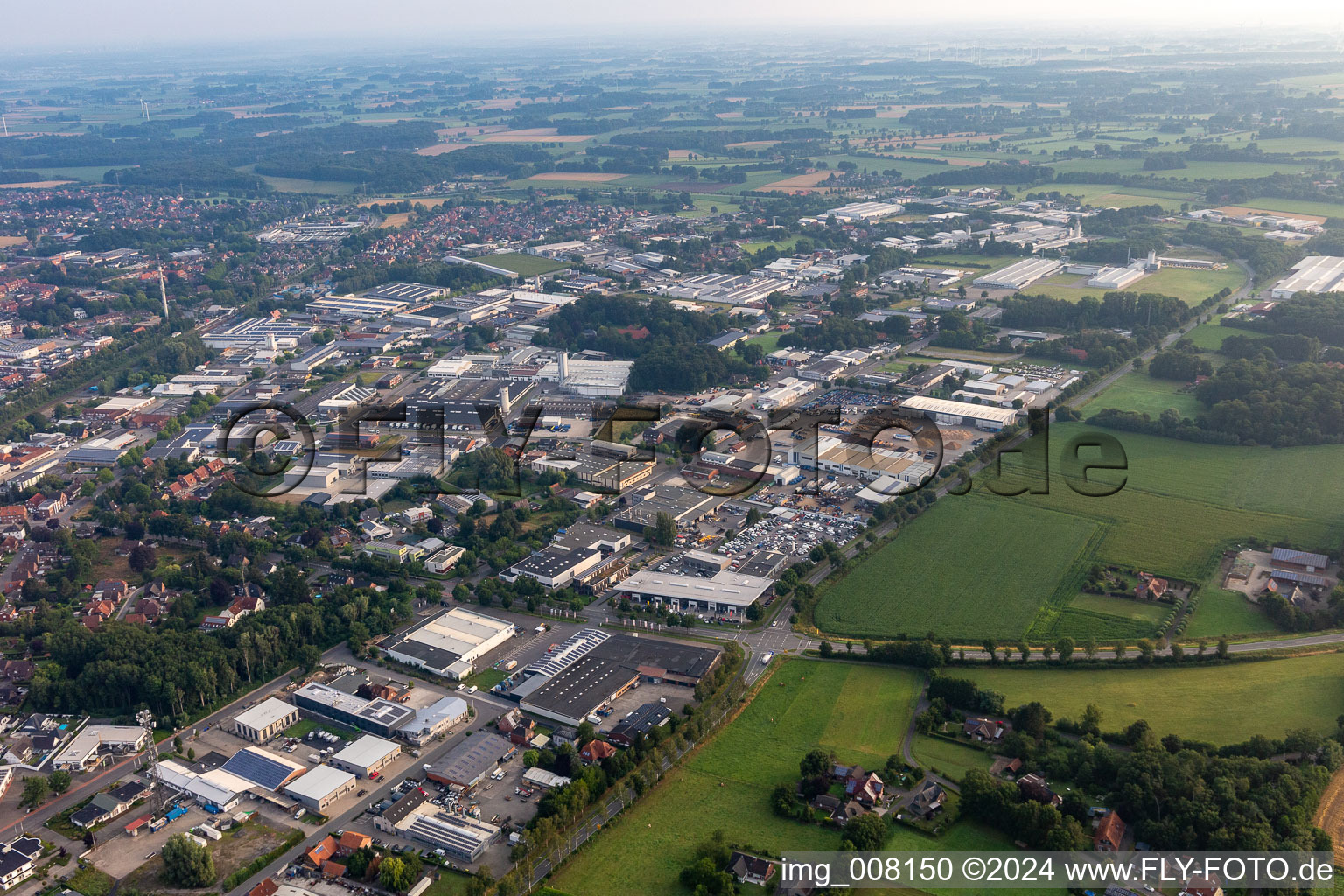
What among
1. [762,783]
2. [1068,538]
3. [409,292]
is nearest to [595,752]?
[762,783]

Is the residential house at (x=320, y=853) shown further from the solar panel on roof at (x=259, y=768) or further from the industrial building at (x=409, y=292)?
the industrial building at (x=409, y=292)

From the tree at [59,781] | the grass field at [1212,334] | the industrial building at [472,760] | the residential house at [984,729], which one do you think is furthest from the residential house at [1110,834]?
the grass field at [1212,334]

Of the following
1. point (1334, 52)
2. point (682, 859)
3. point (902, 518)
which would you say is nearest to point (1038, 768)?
point (682, 859)

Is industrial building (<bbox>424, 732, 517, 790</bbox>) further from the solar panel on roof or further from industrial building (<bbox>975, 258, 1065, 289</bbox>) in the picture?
industrial building (<bbox>975, 258, 1065, 289</bbox>)

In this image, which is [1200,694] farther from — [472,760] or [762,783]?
[472,760]

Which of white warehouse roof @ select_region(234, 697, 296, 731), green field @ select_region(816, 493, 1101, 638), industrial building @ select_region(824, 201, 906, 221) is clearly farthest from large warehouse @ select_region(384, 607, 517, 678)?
industrial building @ select_region(824, 201, 906, 221)

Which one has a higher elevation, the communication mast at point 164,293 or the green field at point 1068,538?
the communication mast at point 164,293
